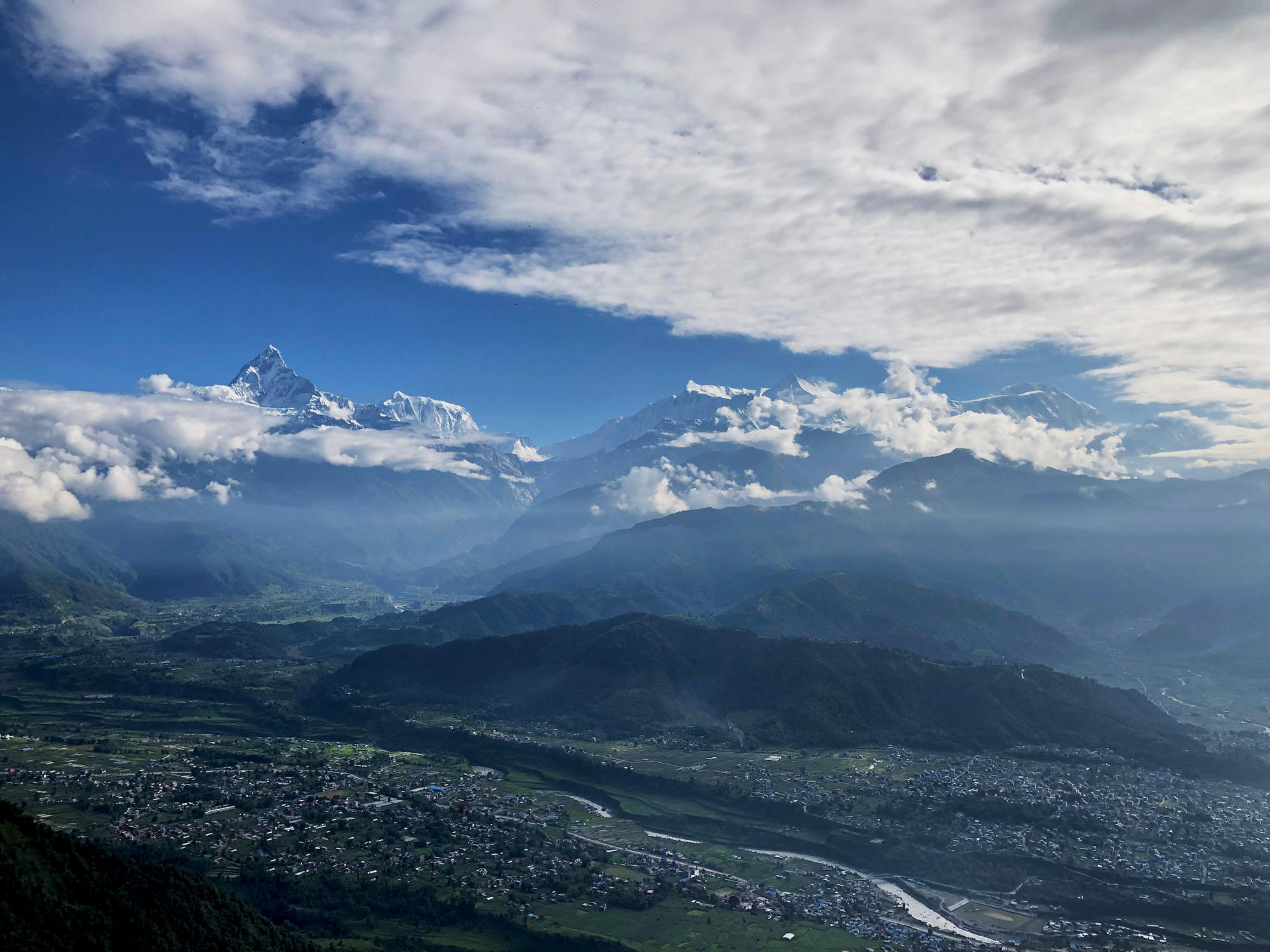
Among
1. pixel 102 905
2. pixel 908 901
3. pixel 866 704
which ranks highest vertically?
pixel 866 704

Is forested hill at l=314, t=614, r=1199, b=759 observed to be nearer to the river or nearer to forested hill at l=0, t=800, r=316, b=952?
the river

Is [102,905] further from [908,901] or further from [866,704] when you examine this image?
[866,704]

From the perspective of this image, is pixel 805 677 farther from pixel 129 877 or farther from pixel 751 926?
pixel 129 877

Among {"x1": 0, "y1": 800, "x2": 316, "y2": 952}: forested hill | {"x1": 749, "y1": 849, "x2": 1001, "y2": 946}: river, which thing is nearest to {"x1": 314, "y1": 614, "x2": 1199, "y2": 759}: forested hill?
{"x1": 749, "y1": 849, "x2": 1001, "y2": 946}: river

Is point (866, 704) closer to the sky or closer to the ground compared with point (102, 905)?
closer to the sky

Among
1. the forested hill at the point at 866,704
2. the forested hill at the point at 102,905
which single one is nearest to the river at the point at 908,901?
the forested hill at the point at 866,704

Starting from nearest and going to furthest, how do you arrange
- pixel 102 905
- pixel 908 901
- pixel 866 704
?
pixel 102 905 < pixel 908 901 < pixel 866 704

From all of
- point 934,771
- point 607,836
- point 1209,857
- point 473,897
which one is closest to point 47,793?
point 473,897

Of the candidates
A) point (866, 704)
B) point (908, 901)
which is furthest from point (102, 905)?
point (866, 704)
